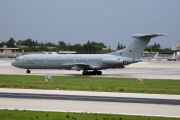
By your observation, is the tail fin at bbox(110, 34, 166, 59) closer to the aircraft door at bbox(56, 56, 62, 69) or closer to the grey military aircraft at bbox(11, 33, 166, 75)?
the grey military aircraft at bbox(11, 33, 166, 75)

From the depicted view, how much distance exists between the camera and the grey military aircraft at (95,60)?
54.2 metres

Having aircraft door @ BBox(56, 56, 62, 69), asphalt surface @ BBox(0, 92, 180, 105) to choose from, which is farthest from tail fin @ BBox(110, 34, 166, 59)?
asphalt surface @ BBox(0, 92, 180, 105)

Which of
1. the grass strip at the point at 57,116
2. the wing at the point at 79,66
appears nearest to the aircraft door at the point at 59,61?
the wing at the point at 79,66

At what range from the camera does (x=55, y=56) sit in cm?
5725

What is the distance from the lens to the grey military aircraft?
5419 cm

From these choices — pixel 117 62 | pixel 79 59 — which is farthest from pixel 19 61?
pixel 117 62

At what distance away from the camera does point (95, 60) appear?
184 feet

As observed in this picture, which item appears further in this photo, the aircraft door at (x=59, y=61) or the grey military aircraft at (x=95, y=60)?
the aircraft door at (x=59, y=61)

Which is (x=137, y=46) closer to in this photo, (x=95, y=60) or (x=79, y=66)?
(x=95, y=60)

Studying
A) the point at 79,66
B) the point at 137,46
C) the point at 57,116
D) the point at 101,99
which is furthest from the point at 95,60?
the point at 57,116

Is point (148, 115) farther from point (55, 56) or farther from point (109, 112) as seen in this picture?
point (55, 56)

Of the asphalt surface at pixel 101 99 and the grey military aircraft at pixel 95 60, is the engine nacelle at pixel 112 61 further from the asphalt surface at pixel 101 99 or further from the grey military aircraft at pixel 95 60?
the asphalt surface at pixel 101 99

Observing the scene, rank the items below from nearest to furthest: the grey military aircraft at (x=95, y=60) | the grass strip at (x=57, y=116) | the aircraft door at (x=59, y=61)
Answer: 1. the grass strip at (x=57, y=116)
2. the grey military aircraft at (x=95, y=60)
3. the aircraft door at (x=59, y=61)

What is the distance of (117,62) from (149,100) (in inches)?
1149
